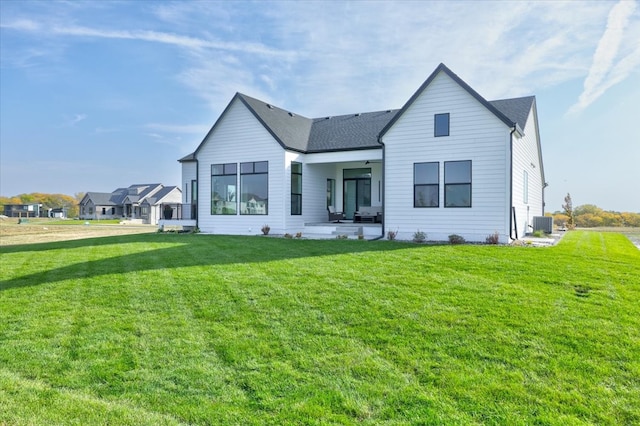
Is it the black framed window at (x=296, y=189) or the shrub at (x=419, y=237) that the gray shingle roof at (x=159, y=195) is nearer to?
the black framed window at (x=296, y=189)

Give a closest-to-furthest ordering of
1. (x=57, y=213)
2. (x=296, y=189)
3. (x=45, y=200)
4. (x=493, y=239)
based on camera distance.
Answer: (x=493, y=239)
(x=296, y=189)
(x=57, y=213)
(x=45, y=200)

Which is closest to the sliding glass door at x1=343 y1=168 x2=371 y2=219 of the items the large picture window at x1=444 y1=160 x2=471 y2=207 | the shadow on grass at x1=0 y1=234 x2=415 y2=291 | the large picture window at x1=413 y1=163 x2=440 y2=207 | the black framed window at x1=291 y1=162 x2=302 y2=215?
the black framed window at x1=291 y1=162 x2=302 y2=215

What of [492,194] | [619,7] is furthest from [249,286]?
[619,7]

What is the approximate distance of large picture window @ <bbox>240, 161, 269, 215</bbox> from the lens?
17.7 meters

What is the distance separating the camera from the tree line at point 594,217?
27016 millimetres

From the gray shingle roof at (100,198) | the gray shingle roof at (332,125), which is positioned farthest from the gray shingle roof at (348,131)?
the gray shingle roof at (100,198)

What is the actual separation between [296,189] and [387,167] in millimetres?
4577

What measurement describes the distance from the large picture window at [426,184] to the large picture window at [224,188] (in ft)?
27.5

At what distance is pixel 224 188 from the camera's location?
61.7 ft

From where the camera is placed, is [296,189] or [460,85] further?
[296,189]

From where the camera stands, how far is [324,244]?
507 inches

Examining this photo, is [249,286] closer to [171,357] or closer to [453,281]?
[171,357]

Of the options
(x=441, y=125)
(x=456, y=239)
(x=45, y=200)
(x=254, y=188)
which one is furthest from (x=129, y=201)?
(x=456, y=239)

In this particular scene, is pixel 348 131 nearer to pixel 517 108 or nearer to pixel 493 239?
pixel 517 108
